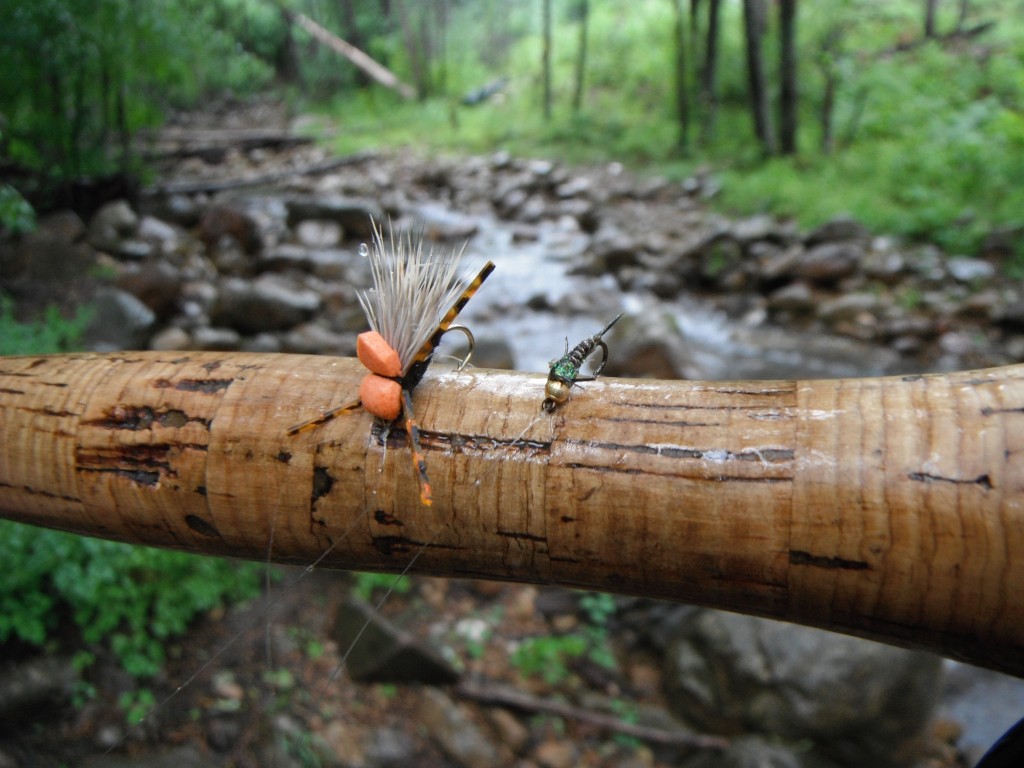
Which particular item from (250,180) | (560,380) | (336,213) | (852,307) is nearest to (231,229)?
(336,213)

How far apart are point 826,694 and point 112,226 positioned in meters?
7.36

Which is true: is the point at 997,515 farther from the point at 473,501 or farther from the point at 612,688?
the point at 612,688

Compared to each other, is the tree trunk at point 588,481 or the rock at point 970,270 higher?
the tree trunk at point 588,481

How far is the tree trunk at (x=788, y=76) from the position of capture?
979 centimetres

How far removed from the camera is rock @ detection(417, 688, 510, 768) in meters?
3.17

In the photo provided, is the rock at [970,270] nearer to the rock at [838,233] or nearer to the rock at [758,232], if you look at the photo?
the rock at [838,233]

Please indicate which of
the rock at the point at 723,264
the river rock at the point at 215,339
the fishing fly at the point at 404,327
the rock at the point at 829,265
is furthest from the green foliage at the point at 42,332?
the rock at the point at 829,265

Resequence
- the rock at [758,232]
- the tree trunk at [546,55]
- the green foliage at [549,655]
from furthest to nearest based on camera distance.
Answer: the tree trunk at [546,55] → the rock at [758,232] → the green foliage at [549,655]

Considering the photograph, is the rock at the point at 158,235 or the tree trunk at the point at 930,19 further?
the tree trunk at the point at 930,19

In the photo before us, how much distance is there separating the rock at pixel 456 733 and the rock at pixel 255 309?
3.68 m

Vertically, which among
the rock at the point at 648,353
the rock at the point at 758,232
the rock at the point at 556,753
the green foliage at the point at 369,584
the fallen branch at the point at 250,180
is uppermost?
the fallen branch at the point at 250,180

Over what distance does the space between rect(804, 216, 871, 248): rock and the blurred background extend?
0.03 metres

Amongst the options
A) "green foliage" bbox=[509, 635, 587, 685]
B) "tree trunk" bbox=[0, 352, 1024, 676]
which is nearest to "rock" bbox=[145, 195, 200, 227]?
"green foliage" bbox=[509, 635, 587, 685]

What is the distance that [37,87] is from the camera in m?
6.28
